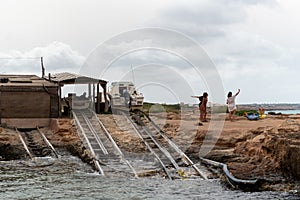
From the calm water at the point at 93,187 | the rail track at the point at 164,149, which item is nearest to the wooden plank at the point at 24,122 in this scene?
the rail track at the point at 164,149

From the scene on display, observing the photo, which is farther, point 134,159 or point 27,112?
point 27,112

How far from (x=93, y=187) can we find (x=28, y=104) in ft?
37.9

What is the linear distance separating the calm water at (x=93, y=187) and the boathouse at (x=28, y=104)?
7.11 meters

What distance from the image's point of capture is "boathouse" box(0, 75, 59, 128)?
2406 centimetres

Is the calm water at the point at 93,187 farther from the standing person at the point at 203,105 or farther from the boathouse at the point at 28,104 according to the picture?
the standing person at the point at 203,105

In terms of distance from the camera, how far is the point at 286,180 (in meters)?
13.4

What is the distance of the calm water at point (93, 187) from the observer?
1291 centimetres

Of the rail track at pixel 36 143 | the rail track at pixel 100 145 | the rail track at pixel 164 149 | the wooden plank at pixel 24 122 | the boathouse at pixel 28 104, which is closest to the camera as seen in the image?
the rail track at pixel 164 149

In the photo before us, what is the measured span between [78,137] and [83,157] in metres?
2.73

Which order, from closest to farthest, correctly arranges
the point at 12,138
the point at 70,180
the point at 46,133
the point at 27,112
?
1. the point at 70,180
2. the point at 12,138
3. the point at 46,133
4. the point at 27,112

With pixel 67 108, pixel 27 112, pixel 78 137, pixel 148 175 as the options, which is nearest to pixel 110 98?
pixel 67 108

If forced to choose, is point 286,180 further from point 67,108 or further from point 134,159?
point 67,108

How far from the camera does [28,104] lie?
80.8ft

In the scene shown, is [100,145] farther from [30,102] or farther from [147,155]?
[30,102]
